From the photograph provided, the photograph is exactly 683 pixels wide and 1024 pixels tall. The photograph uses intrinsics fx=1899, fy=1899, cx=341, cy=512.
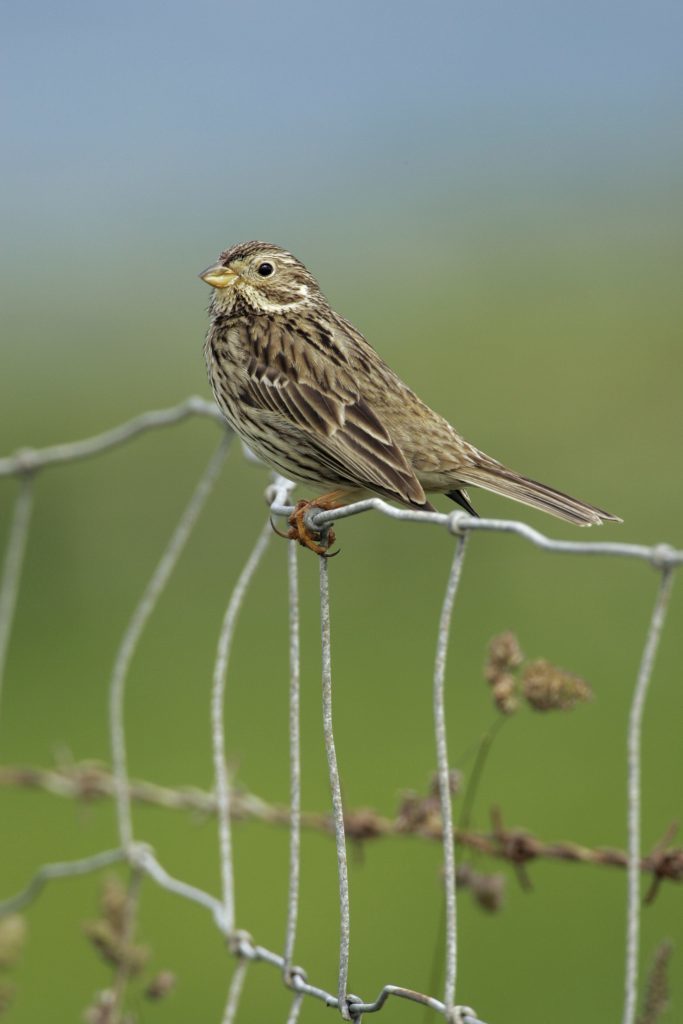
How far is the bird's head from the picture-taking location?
21.8ft

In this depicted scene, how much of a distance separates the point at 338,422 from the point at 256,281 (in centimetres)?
102

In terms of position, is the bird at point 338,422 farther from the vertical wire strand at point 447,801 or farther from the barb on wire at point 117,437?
the vertical wire strand at point 447,801

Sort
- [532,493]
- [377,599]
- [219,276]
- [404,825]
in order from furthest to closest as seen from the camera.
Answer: [377,599], [219,276], [532,493], [404,825]

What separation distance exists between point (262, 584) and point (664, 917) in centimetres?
713

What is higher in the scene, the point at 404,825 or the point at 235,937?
the point at 404,825

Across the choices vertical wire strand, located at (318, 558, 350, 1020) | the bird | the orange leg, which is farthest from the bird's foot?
vertical wire strand, located at (318, 558, 350, 1020)

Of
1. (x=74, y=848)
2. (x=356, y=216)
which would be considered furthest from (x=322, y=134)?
(x=74, y=848)

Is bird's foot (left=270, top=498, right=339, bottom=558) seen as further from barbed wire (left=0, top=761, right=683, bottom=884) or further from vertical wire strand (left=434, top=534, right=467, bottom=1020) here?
vertical wire strand (left=434, top=534, right=467, bottom=1020)

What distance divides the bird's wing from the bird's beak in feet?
1.19

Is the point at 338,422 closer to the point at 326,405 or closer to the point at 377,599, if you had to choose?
the point at 326,405

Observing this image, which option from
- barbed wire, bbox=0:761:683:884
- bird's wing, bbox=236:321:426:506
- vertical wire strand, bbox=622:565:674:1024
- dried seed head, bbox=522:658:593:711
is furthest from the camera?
bird's wing, bbox=236:321:426:506

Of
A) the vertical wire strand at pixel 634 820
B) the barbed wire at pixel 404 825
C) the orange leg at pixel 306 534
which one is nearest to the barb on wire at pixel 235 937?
the barbed wire at pixel 404 825

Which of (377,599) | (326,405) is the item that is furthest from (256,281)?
(377,599)

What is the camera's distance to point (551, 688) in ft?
13.5
